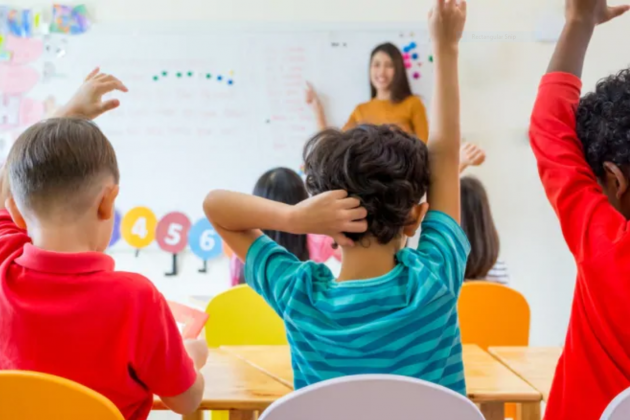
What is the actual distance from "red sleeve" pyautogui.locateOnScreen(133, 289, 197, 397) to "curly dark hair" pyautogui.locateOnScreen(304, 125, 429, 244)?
1.17ft

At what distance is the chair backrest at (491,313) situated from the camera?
82.3 inches

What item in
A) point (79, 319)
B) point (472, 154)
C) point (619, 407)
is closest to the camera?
point (619, 407)

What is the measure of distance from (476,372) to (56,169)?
3.51 feet

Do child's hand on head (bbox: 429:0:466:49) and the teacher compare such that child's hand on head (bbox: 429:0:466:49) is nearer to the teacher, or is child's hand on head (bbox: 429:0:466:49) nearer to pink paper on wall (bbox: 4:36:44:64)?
the teacher

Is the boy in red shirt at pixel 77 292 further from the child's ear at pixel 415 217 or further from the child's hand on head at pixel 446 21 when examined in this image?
the child's hand on head at pixel 446 21

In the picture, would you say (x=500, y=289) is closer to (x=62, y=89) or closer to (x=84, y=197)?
(x=84, y=197)

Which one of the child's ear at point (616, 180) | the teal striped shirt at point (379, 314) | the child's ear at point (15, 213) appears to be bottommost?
the teal striped shirt at point (379, 314)

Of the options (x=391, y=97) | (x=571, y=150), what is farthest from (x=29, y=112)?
(x=571, y=150)

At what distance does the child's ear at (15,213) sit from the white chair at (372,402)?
2.13ft

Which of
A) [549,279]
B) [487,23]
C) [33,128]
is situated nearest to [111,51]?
[487,23]

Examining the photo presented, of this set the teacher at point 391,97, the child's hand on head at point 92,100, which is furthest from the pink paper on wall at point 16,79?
the child's hand on head at point 92,100

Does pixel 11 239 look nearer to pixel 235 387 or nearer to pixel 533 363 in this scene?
pixel 235 387

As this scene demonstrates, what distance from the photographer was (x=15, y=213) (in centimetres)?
122

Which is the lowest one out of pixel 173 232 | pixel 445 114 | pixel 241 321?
pixel 241 321
